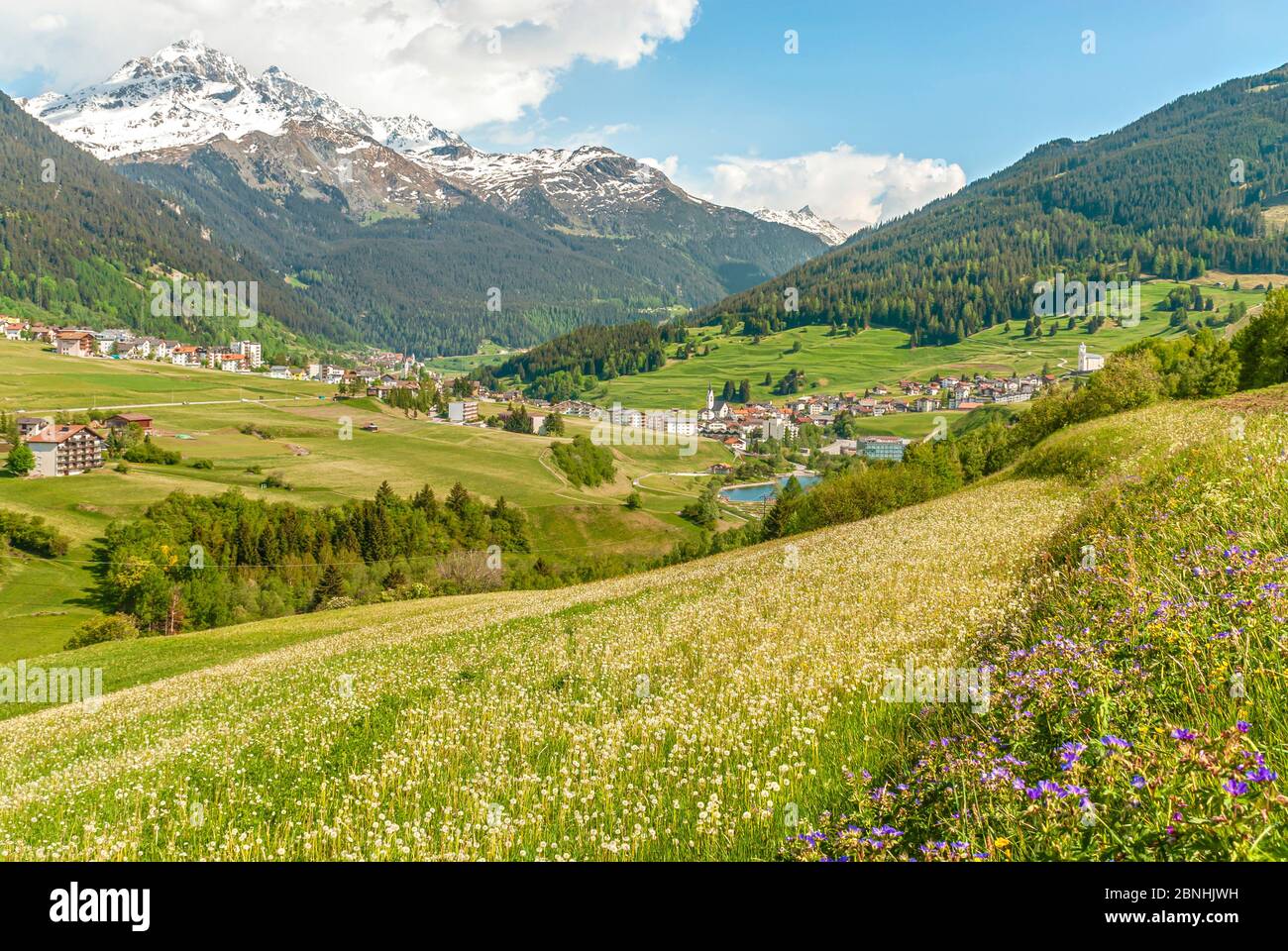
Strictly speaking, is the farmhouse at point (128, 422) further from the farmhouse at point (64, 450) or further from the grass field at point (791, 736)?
the grass field at point (791, 736)

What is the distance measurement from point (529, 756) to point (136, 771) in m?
5.90

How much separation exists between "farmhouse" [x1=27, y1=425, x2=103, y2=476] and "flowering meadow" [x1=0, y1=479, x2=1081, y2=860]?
167 m

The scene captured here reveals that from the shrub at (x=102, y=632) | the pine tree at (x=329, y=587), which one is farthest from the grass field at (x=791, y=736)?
the pine tree at (x=329, y=587)

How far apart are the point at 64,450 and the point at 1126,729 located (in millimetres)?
190801

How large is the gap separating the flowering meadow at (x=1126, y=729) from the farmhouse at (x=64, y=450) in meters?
186

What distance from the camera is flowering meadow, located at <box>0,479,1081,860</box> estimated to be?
6352mm

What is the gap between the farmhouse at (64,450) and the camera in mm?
144875

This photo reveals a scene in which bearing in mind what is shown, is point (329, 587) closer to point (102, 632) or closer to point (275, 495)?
point (102, 632)

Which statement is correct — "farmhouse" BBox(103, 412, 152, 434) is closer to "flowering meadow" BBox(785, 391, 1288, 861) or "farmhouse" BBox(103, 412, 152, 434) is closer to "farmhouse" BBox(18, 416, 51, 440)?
"farmhouse" BBox(18, 416, 51, 440)

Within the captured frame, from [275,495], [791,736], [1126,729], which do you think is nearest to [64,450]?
[275,495]

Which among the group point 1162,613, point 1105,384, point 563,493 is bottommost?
point 563,493
